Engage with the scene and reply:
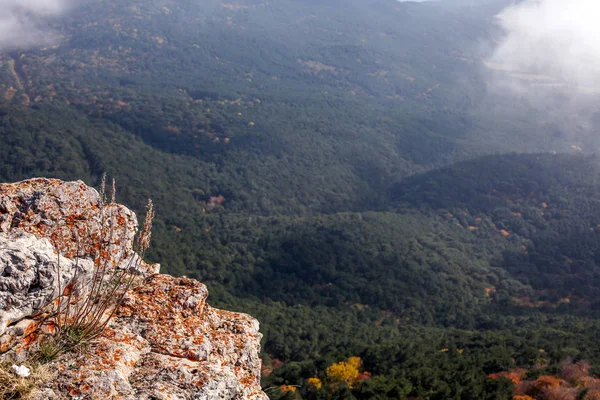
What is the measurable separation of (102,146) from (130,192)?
1999 centimetres

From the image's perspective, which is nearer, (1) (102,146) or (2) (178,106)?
(1) (102,146)

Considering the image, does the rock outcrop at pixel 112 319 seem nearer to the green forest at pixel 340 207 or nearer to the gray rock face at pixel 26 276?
the gray rock face at pixel 26 276

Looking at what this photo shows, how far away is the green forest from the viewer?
103 ft

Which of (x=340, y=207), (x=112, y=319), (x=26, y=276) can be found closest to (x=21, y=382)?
(x=26, y=276)

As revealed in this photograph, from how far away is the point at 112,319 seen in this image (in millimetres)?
6250

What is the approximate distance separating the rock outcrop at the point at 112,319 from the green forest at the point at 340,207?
7.21ft

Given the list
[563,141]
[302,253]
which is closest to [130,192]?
[302,253]

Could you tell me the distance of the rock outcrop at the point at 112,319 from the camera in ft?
16.4

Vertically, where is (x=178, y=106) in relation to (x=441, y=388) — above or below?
below

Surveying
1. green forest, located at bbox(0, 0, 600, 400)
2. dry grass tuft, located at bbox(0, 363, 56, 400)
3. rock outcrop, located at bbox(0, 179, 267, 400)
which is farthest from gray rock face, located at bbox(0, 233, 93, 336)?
green forest, located at bbox(0, 0, 600, 400)

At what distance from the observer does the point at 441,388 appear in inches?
782

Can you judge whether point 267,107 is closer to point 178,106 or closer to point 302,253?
point 178,106

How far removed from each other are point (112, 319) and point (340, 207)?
98.3 m

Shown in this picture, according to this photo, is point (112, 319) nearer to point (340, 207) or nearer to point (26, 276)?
point (26, 276)
